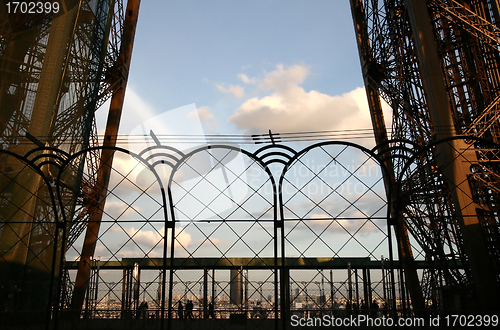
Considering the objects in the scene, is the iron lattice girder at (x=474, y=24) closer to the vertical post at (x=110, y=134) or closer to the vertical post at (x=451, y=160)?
the vertical post at (x=451, y=160)

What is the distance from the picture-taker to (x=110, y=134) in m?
20.9

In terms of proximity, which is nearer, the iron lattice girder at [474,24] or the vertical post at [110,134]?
the iron lattice girder at [474,24]

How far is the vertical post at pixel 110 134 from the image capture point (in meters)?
19.1

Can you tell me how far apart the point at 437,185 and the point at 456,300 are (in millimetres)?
4513

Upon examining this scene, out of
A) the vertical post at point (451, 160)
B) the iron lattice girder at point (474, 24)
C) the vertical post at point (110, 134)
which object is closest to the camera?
the vertical post at point (451, 160)

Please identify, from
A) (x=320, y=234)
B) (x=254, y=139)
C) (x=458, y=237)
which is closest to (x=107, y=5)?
(x=254, y=139)

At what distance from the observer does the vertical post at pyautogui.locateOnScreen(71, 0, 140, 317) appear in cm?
1911

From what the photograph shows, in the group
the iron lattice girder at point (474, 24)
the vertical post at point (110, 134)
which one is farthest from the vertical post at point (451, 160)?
the vertical post at point (110, 134)

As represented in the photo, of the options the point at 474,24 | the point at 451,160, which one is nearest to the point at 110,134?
the point at 451,160

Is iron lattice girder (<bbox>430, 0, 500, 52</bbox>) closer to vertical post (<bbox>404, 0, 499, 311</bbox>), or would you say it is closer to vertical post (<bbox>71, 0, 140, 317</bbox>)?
vertical post (<bbox>404, 0, 499, 311</bbox>)

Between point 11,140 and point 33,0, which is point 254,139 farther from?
point 33,0

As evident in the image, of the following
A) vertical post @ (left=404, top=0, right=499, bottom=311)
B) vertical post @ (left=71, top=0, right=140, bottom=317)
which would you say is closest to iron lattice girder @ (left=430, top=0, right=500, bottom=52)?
vertical post @ (left=404, top=0, right=499, bottom=311)

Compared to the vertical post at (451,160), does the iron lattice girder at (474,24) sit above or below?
above

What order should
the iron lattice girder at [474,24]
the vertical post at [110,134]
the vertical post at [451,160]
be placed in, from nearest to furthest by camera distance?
the vertical post at [451,160] < the iron lattice girder at [474,24] < the vertical post at [110,134]
